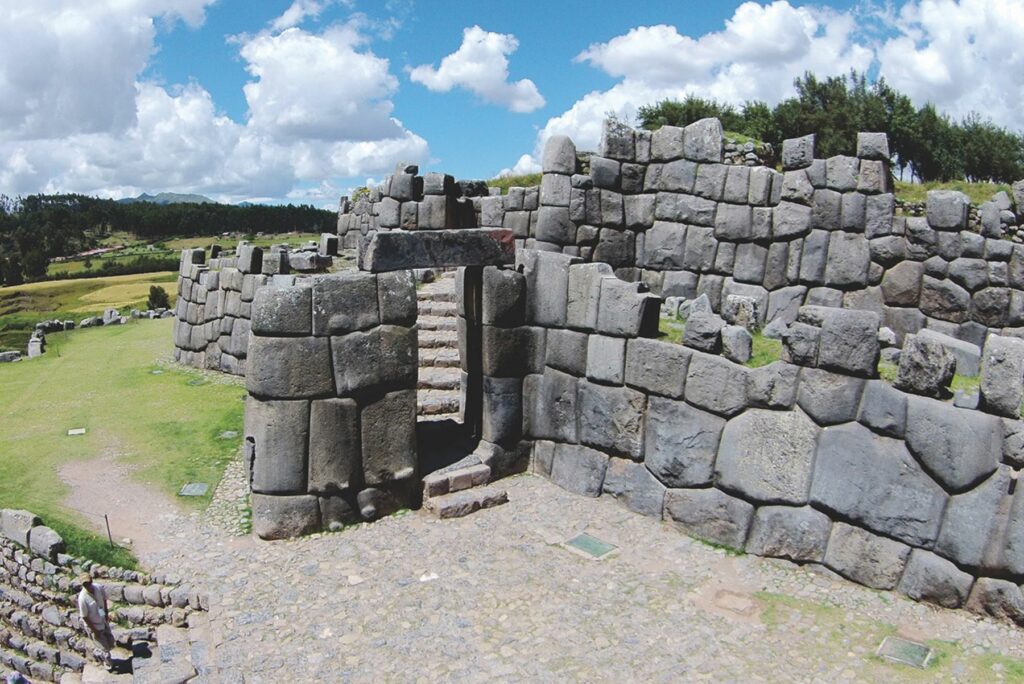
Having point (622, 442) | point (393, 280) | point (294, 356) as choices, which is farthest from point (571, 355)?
point (294, 356)

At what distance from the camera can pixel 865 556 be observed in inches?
298

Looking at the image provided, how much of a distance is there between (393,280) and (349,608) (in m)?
3.85

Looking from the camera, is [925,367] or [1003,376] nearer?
[1003,376]

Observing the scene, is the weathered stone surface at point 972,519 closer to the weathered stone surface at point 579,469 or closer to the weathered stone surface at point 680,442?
the weathered stone surface at point 680,442

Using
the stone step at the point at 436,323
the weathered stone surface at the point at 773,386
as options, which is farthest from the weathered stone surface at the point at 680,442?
the stone step at the point at 436,323

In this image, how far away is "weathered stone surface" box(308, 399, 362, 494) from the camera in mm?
9117

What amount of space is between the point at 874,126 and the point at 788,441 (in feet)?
120

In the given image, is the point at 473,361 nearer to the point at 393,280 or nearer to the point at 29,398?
the point at 393,280

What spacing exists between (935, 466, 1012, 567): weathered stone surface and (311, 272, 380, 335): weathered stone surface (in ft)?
20.7

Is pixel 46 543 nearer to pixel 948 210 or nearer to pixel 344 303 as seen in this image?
pixel 344 303

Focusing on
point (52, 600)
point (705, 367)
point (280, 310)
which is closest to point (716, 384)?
point (705, 367)

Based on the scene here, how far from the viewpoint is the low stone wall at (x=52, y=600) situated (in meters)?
8.28

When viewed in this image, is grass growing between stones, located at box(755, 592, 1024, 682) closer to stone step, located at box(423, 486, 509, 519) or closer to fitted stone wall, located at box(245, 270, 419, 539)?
stone step, located at box(423, 486, 509, 519)

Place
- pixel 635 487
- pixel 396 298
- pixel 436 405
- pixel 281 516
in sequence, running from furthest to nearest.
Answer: pixel 436 405 < pixel 635 487 < pixel 396 298 < pixel 281 516
